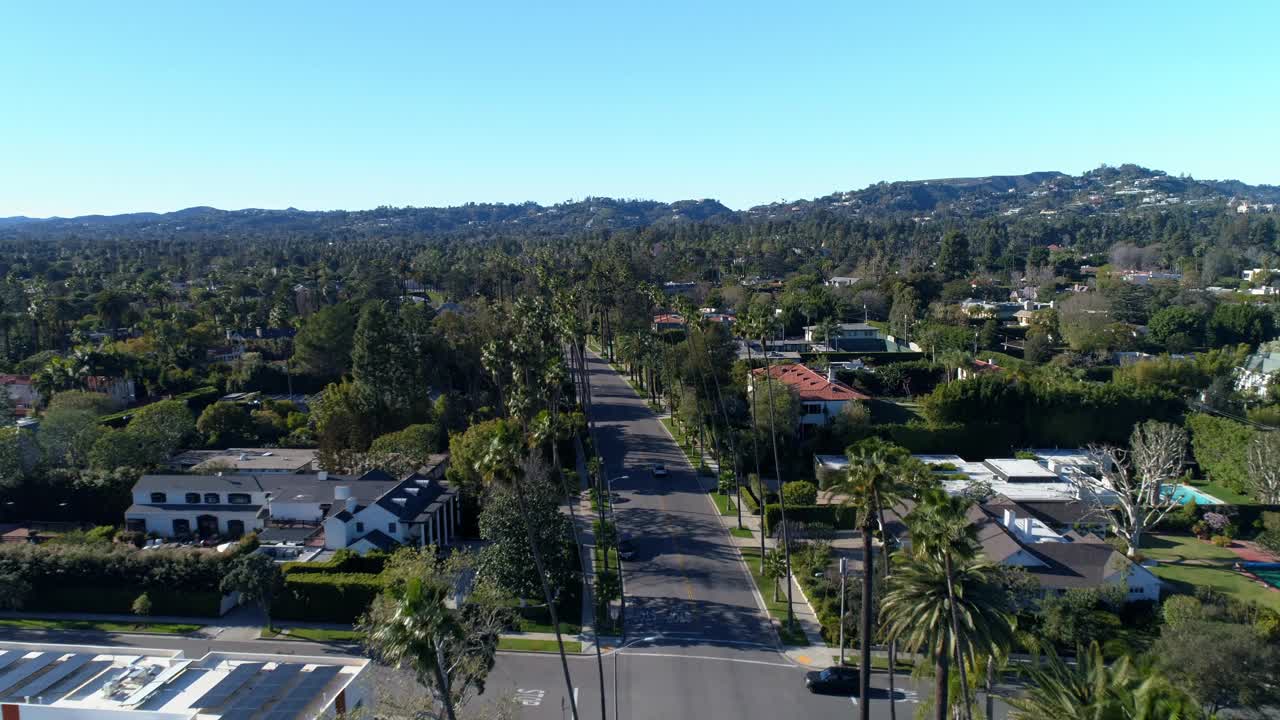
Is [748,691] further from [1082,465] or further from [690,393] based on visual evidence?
[1082,465]

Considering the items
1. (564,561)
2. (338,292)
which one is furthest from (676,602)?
(338,292)

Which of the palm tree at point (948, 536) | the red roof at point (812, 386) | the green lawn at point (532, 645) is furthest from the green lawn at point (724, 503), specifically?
the palm tree at point (948, 536)

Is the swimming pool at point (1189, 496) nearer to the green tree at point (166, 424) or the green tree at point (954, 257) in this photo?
the green tree at point (166, 424)

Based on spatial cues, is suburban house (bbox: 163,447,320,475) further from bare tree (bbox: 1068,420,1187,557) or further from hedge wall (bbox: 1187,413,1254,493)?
hedge wall (bbox: 1187,413,1254,493)

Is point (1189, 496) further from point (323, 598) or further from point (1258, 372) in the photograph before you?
point (323, 598)

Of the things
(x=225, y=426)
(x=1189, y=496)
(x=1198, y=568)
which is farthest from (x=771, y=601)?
(x=225, y=426)

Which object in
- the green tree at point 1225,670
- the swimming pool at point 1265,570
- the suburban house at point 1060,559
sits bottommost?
the swimming pool at point 1265,570

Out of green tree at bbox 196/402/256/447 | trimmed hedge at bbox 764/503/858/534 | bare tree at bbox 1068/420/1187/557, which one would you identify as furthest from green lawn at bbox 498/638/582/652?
green tree at bbox 196/402/256/447
